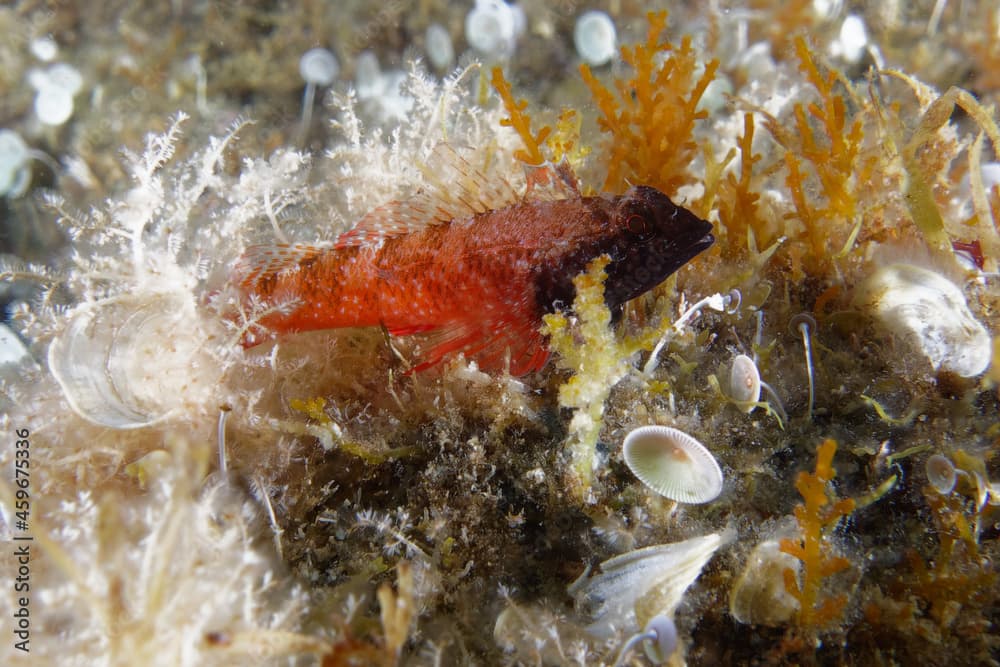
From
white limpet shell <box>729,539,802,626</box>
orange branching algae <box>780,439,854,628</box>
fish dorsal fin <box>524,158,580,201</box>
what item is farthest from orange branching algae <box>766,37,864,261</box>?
white limpet shell <box>729,539,802,626</box>

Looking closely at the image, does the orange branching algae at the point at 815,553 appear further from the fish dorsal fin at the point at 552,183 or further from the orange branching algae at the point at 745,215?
the fish dorsal fin at the point at 552,183

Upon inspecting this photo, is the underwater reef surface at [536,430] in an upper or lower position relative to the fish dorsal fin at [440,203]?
lower

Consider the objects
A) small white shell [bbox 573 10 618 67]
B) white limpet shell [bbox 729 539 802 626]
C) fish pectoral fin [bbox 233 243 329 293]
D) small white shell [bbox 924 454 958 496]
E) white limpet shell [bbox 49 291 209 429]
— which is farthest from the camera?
small white shell [bbox 573 10 618 67]

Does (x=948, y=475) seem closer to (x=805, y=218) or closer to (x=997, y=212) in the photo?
(x=805, y=218)

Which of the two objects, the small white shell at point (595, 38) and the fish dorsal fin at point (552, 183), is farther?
the small white shell at point (595, 38)

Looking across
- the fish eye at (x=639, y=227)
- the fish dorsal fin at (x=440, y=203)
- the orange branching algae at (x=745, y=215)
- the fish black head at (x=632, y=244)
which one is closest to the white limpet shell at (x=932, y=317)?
the orange branching algae at (x=745, y=215)

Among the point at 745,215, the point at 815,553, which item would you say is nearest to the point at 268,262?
the point at 745,215

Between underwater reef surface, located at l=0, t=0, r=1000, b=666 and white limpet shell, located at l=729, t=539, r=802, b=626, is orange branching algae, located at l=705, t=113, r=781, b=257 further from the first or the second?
white limpet shell, located at l=729, t=539, r=802, b=626
